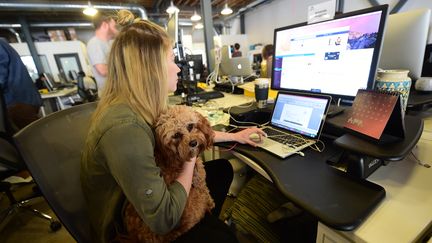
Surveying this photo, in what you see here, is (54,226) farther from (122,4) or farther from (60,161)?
(122,4)

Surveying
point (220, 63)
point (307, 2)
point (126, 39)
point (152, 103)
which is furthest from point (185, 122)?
point (307, 2)

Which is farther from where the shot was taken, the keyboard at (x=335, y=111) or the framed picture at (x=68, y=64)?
the framed picture at (x=68, y=64)

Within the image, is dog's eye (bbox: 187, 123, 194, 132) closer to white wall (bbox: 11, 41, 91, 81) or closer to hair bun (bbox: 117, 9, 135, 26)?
hair bun (bbox: 117, 9, 135, 26)

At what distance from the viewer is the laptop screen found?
2.77 ft

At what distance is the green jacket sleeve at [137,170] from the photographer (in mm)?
560

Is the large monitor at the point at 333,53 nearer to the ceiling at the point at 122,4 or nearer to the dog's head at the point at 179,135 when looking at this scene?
the dog's head at the point at 179,135

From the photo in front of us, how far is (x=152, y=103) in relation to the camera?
2.34 feet

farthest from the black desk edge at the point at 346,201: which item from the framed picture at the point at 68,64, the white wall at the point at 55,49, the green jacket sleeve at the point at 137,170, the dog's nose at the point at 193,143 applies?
the framed picture at the point at 68,64

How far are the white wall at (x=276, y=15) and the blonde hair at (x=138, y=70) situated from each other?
4837 mm

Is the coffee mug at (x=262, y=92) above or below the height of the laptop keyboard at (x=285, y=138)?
above

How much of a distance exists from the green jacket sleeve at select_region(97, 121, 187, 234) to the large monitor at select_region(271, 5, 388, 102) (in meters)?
0.79

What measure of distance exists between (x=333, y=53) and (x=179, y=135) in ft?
2.35

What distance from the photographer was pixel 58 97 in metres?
4.10

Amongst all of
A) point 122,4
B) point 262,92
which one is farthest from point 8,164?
point 122,4
